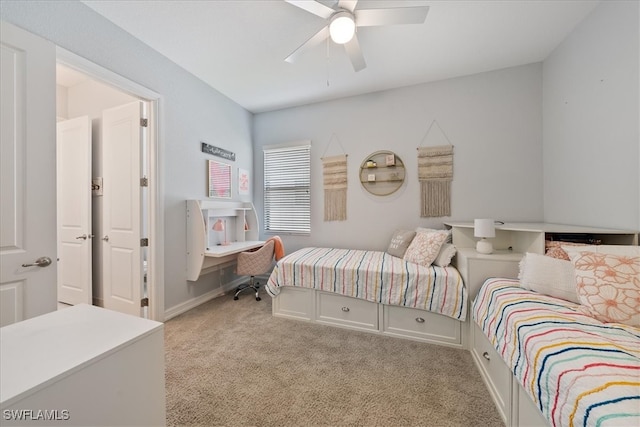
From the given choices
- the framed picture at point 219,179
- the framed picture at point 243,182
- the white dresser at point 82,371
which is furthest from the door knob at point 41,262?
the framed picture at point 243,182

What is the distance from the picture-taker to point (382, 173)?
3264 millimetres

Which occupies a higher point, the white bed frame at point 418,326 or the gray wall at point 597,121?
the gray wall at point 597,121

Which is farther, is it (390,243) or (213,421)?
(390,243)

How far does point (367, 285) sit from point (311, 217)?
64.6 inches

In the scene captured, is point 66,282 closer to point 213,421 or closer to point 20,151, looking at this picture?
point 20,151

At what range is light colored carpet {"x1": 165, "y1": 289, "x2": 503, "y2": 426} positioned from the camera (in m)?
1.38

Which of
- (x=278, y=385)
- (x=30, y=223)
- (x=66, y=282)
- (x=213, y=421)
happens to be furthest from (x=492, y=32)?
(x=66, y=282)

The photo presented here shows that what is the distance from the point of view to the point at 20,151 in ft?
4.67

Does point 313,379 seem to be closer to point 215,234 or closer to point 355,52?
point 215,234

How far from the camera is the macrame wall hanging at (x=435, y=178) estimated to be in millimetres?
2979

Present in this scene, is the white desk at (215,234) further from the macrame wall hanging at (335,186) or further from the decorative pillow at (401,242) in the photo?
the decorative pillow at (401,242)

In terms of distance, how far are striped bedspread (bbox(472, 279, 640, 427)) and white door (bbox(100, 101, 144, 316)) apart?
312cm

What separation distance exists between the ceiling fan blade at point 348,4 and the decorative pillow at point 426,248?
2.12m

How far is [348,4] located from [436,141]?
2028mm
